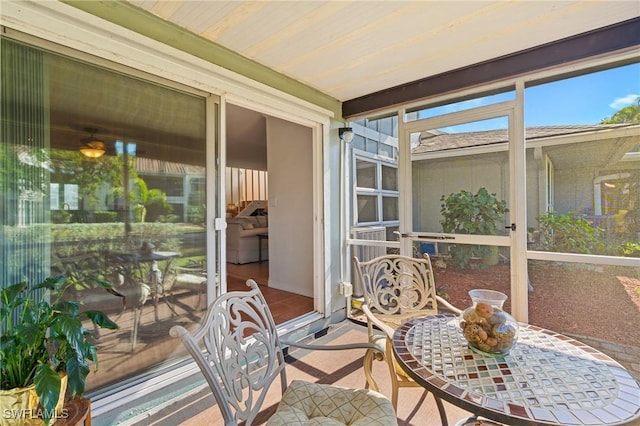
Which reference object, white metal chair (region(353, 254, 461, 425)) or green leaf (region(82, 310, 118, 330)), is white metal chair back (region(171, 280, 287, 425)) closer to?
green leaf (region(82, 310, 118, 330))

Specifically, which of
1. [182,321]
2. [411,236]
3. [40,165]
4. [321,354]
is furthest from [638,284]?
[40,165]

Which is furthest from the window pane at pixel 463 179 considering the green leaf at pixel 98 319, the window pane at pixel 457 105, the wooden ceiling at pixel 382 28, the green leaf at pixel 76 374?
the green leaf at pixel 76 374

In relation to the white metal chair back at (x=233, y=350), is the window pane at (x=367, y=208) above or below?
above

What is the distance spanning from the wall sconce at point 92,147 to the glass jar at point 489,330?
2126 mm

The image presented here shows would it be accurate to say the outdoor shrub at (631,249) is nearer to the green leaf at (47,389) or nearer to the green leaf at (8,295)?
the green leaf at (47,389)

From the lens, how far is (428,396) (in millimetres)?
2020

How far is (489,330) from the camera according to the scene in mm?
1229

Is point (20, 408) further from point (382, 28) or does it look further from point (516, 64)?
point (516, 64)

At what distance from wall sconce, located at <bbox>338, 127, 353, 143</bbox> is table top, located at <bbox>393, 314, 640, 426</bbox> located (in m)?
2.40

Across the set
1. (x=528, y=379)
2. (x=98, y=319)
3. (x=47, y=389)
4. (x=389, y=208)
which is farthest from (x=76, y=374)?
(x=389, y=208)

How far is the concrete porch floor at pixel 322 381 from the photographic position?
180 centimetres

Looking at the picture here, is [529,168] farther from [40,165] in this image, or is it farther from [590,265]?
[40,165]

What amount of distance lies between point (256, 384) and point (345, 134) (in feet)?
8.83

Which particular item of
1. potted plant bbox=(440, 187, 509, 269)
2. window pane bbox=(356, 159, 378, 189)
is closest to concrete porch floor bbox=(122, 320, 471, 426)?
potted plant bbox=(440, 187, 509, 269)
